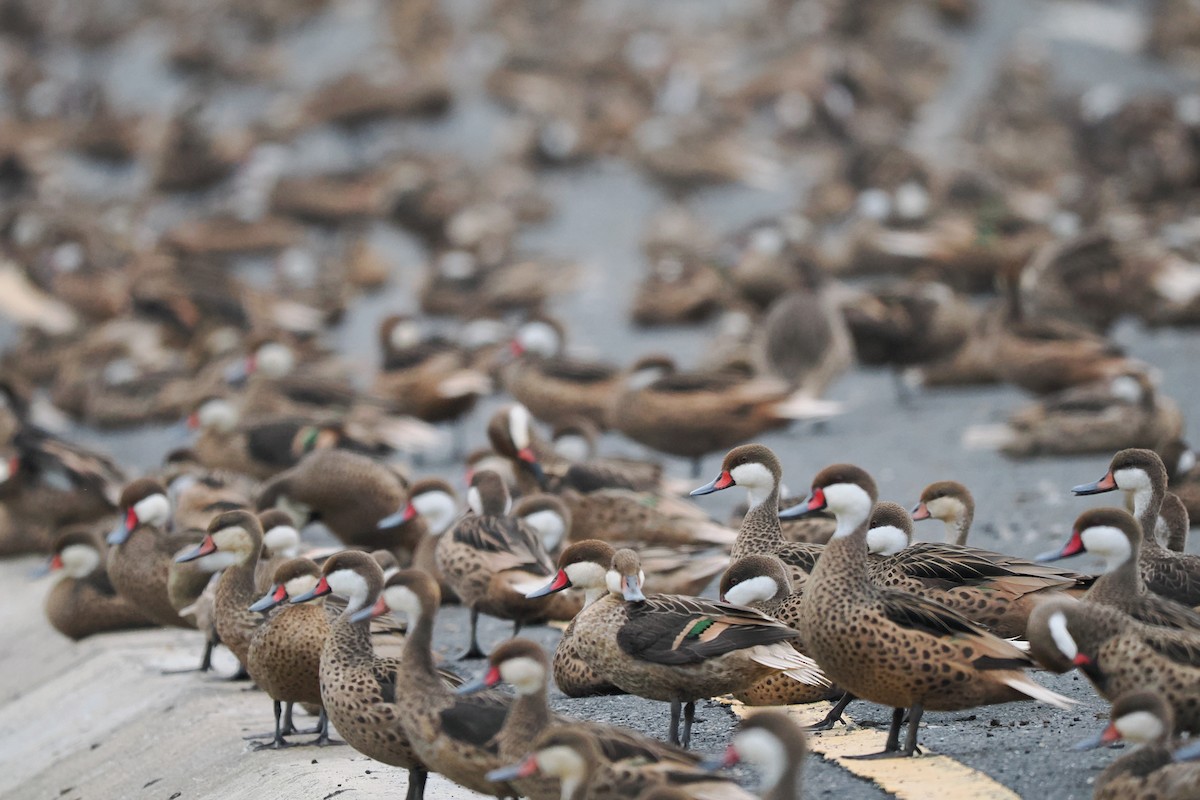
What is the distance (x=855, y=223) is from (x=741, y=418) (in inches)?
279

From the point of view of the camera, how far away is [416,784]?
18.9 feet

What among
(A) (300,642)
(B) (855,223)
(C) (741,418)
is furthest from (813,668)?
(B) (855,223)

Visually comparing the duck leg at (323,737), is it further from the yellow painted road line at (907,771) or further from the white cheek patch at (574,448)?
the white cheek patch at (574,448)

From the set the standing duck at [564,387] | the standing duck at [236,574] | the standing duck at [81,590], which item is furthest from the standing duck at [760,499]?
the standing duck at [564,387]

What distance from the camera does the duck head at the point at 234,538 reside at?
23.5ft

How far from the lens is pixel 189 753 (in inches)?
271

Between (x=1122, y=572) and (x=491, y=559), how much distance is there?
298 centimetres

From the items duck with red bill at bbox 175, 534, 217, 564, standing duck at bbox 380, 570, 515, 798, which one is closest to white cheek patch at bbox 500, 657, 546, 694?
standing duck at bbox 380, 570, 515, 798

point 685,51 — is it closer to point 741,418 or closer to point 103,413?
point 103,413

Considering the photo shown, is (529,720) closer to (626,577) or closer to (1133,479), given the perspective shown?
(626,577)

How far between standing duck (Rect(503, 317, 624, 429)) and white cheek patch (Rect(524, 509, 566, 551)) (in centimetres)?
316

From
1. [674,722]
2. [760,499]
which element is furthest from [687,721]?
[760,499]

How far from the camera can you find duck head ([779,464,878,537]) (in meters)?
6.20

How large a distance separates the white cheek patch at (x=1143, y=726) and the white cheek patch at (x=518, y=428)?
4.72 meters
